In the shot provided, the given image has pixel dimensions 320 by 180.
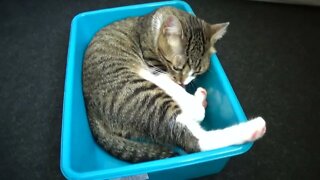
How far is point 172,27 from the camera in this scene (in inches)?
40.7

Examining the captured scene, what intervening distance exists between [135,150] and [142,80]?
Result: 0.79ft

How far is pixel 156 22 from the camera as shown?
1.18m

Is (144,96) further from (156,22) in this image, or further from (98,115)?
(156,22)

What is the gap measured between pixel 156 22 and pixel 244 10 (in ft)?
3.28

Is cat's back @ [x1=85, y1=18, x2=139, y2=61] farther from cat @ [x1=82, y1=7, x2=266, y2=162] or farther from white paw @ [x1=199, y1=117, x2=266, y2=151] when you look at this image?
white paw @ [x1=199, y1=117, x2=266, y2=151]

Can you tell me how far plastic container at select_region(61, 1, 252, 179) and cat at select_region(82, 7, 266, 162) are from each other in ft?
0.18

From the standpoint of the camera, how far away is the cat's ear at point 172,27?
101cm

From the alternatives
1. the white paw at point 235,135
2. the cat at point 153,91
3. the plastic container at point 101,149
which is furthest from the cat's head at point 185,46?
the white paw at point 235,135

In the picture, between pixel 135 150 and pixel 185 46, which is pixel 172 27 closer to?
pixel 185 46

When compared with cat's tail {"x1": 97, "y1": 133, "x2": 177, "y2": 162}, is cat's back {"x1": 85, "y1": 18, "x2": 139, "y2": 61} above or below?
above

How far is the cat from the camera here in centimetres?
97

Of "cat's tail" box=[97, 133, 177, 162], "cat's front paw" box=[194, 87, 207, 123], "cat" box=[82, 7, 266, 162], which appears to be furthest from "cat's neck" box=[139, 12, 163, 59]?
"cat's tail" box=[97, 133, 177, 162]

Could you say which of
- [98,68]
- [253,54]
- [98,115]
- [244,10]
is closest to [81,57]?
[98,68]

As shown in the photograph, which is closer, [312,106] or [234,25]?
[312,106]
